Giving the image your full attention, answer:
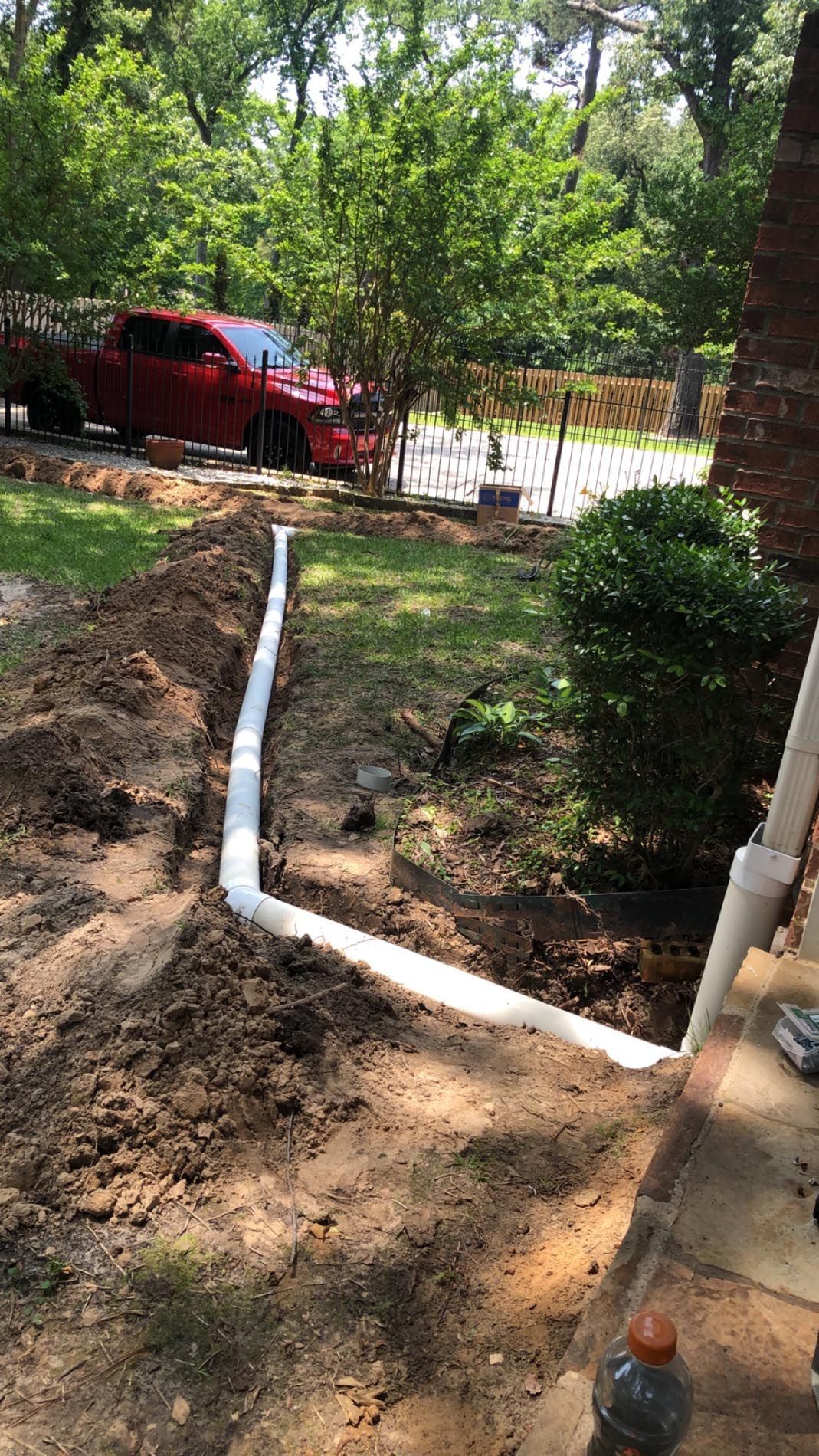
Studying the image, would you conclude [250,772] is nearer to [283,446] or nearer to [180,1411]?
[180,1411]

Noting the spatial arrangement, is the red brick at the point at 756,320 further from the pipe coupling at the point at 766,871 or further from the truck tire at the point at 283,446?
the truck tire at the point at 283,446

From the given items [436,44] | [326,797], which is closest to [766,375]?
Answer: [326,797]

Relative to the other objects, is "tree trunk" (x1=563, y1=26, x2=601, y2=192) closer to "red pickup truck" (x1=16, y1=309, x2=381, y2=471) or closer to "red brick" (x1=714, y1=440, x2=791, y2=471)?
"red pickup truck" (x1=16, y1=309, x2=381, y2=471)

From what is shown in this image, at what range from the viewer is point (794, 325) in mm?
3979

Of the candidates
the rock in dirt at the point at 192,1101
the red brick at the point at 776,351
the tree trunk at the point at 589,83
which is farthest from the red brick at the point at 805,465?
the tree trunk at the point at 589,83

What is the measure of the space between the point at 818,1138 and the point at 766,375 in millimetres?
2907

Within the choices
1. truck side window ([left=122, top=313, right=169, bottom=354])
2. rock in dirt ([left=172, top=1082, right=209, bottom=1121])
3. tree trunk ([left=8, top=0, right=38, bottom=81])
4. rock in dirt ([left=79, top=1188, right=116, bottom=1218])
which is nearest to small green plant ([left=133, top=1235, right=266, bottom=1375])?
rock in dirt ([left=79, top=1188, right=116, bottom=1218])

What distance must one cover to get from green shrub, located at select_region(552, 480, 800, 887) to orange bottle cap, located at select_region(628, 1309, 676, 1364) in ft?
7.68

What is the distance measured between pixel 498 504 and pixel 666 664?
1002 cm

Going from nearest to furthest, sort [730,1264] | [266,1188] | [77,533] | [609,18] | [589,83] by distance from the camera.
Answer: [730,1264], [266,1188], [77,533], [609,18], [589,83]

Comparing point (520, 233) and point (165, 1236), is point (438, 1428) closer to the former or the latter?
point (165, 1236)

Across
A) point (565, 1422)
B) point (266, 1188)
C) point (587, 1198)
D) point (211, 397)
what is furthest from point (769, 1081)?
point (211, 397)

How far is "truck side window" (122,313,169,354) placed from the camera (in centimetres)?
1427

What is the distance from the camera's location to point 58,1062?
2.67 m
